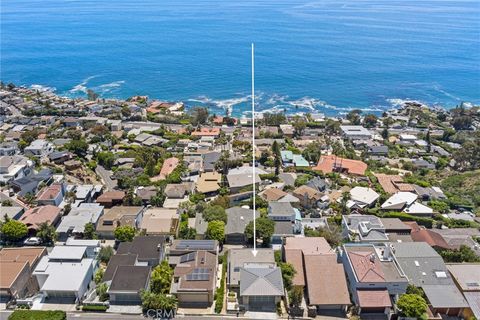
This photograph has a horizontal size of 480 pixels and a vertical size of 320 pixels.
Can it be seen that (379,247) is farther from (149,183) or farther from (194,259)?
(149,183)

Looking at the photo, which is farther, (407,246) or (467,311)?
(407,246)

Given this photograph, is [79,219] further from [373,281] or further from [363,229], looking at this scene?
[363,229]

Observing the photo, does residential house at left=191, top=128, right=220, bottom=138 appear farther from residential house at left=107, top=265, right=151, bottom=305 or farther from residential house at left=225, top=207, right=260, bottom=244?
residential house at left=107, top=265, right=151, bottom=305

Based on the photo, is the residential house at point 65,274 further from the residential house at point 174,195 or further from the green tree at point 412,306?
the green tree at point 412,306

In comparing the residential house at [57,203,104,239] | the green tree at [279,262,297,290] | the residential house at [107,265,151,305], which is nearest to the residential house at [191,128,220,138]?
the residential house at [57,203,104,239]

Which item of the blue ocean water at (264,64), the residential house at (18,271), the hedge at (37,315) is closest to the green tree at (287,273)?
the hedge at (37,315)

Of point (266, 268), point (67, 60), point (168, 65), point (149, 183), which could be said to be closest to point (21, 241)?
point (149, 183)
